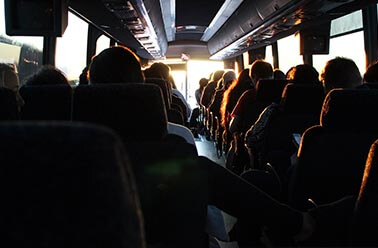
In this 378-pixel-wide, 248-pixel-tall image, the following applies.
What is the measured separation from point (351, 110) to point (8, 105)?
1.67 metres


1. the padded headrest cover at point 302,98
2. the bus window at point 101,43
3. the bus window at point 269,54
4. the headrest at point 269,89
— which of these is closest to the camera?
the padded headrest cover at point 302,98

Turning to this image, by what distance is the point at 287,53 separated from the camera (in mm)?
12281

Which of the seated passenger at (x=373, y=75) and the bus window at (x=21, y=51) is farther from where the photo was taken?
the bus window at (x=21, y=51)

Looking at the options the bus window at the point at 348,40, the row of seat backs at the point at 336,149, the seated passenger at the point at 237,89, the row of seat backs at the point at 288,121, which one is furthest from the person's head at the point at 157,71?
the row of seat backs at the point at 336,149

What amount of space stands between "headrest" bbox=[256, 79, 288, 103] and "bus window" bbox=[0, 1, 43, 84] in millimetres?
2379

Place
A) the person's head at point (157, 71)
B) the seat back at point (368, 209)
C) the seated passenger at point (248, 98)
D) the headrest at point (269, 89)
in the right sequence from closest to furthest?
the seat back at point (368, 209) → the headrest at point (269, 89) → the seated passenger at point (248, 98) → the person's head at point (157, 71)

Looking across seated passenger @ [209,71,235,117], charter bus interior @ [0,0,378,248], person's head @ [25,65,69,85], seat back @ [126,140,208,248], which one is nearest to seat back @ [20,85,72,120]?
charter bus interior @ [0,0,378,248]

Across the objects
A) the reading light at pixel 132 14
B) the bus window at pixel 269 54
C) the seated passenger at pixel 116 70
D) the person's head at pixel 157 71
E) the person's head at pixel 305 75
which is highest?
the bus window at pixel 269 54

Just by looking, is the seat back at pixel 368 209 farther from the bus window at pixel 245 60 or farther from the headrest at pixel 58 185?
the bus window at pixel 245 60

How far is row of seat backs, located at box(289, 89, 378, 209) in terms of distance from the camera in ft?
8.54

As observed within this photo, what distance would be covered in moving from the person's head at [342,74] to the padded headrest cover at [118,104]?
2102 millimetres

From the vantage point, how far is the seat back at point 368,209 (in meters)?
1.81

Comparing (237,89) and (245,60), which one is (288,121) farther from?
(245,60)

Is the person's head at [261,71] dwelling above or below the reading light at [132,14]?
below
